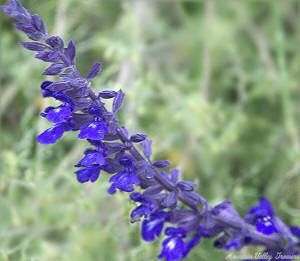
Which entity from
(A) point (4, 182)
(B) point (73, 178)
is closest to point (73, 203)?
(B) point (73, 178)

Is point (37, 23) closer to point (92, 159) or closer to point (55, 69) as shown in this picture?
point (55, 69)

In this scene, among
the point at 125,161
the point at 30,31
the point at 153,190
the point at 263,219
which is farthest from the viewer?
the point at 263,219

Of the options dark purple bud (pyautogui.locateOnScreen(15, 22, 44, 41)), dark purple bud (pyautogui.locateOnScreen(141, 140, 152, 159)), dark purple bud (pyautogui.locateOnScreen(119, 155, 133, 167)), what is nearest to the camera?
dark purple bud (pyautogui.locateOnScreen(15, 22, 44, 41))

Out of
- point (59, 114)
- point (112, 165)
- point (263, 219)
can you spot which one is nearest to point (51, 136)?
point (59, 114)

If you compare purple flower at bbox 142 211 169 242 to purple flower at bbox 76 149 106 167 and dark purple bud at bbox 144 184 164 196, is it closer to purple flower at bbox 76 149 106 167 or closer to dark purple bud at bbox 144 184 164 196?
dark purple bud at bbox 144 184 164 196

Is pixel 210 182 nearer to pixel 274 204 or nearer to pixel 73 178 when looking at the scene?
pixel 274 204

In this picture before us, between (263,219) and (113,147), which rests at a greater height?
(113,147)

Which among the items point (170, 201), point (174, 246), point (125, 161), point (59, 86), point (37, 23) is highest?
point (37, 23)

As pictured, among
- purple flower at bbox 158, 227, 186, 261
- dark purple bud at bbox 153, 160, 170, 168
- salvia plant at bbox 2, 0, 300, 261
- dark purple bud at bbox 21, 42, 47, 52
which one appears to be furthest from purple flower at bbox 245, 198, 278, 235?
dark purple bud at bbox 21, 42, 47, 52
